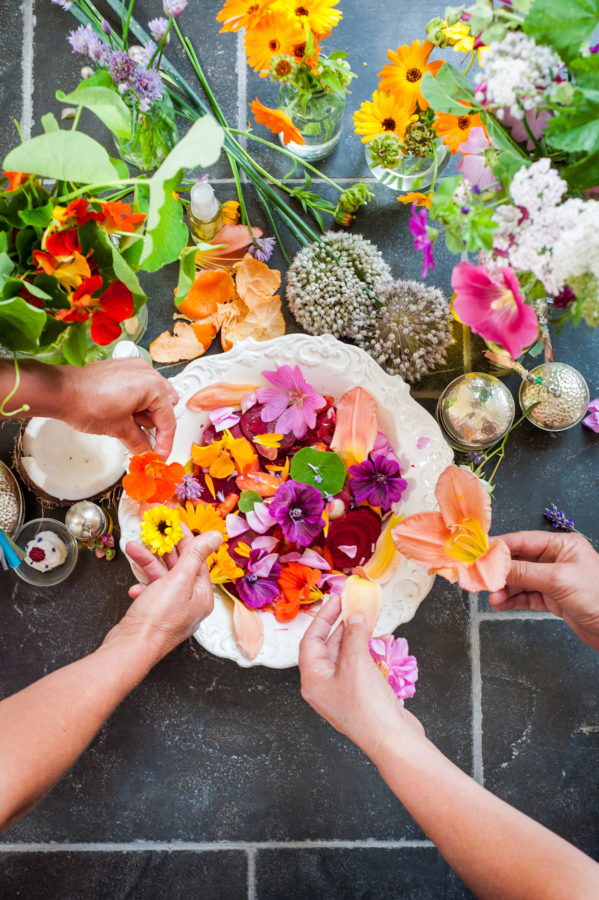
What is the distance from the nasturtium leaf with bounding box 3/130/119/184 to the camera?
20.4 inches

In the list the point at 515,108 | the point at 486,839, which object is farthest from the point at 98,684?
the point at 515,108

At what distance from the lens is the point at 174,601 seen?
835 millimetres

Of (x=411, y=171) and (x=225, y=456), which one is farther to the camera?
(x=411, y=171)

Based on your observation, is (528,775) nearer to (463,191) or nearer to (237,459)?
(237,459)

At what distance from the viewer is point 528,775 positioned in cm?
111

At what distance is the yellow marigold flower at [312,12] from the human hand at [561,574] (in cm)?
69

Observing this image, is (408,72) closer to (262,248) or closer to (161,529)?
(262,248)

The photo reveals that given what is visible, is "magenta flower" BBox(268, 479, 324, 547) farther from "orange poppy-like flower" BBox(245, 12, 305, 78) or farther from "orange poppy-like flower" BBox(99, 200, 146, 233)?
"orange poppy-like flower" BBox(245, 12, 305, 78)

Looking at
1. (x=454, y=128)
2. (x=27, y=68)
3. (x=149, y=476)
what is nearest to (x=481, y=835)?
(x=149, y=476)

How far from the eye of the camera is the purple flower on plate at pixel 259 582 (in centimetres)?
→ 94

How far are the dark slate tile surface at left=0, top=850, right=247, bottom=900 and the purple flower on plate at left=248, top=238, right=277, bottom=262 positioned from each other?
0.97m

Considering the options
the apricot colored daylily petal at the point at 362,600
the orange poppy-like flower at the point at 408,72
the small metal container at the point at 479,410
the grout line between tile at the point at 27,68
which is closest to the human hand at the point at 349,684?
the apricot colored daylily petal at the point at 362,600

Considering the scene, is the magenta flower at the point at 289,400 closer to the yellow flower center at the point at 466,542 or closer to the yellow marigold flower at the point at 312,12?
the yellow flower center at the point at 466,542

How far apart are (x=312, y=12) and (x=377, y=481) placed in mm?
587
